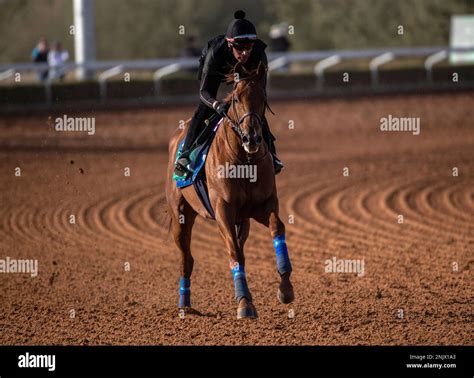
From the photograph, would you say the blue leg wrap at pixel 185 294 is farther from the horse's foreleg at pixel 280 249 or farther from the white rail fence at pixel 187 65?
the white rail fence at pixel 187 65

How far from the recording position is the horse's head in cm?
798

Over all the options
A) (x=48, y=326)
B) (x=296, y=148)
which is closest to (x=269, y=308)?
(x=48, y=326)

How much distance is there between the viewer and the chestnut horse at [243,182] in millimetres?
8078

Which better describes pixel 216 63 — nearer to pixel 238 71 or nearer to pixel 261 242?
pixel 238 71

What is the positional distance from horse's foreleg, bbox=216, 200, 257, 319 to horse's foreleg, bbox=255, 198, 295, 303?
294 millimetres

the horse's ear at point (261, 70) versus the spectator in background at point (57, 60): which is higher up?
the spectator in background at point (57, 60)

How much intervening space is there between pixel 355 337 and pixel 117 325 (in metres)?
2.37

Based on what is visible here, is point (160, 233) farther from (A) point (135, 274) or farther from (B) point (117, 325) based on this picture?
(B) point (117, 325)

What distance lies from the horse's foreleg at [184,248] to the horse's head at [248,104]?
1.70 metres
